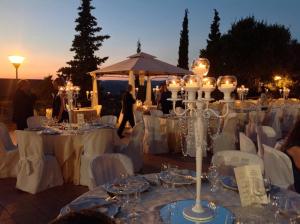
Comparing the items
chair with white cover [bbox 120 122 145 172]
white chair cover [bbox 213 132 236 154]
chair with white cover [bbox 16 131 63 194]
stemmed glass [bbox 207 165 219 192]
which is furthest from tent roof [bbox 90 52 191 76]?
stemmed glass [bbox 207 165 219 192]

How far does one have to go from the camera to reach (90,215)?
53.7 inches

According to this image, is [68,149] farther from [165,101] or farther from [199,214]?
[165,101]

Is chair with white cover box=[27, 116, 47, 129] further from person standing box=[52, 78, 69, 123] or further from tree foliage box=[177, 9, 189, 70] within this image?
tree foliage box=[177, 9, 189, 70]

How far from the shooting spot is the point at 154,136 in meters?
7.49

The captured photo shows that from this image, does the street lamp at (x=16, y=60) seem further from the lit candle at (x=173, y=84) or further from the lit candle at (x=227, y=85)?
the lit candle at (x=227, y=85)

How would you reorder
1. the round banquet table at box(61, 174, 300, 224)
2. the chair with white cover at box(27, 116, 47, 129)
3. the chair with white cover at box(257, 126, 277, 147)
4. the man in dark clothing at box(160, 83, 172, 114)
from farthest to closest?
the man in dark clothing at box(160, 83, 172, 114), the chair with white cover at box(27, 116, 47, 129), the chair with white cover at box(257, 126, 277, 147), the round banquet table at box(61, 174, 300, 224)

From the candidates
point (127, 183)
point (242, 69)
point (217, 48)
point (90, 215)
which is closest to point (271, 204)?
point (127, 183)

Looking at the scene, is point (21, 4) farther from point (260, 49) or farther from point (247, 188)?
point (260, 49)

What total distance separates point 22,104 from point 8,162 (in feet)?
4.40

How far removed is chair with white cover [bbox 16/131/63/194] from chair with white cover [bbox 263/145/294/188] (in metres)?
3.25

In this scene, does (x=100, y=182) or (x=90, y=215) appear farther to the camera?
(x=100, y=182)

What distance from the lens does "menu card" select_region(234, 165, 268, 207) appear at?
2.10 m

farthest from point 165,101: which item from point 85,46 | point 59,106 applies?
point 85,46

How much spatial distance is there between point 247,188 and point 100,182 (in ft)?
4.47
